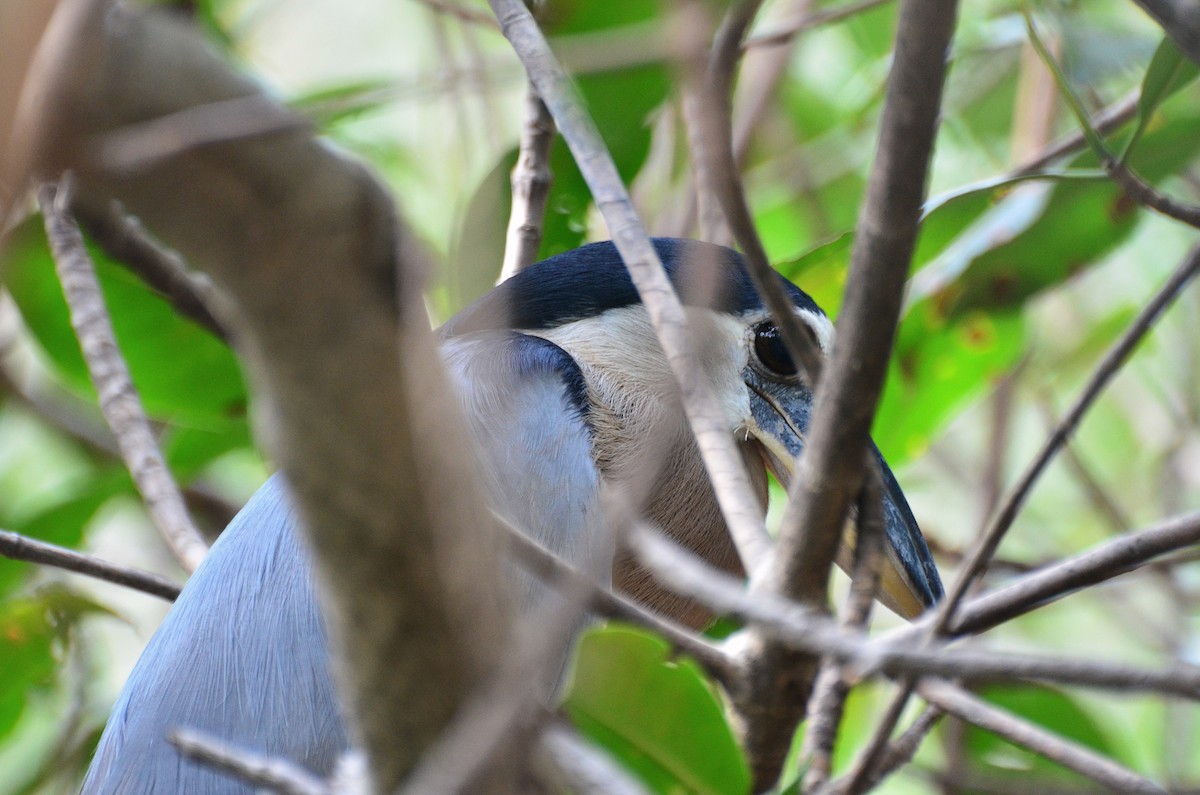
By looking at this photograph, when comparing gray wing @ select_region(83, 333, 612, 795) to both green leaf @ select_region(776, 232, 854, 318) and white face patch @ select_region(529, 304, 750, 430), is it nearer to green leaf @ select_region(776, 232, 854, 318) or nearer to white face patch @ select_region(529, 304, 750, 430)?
white face patch @ select_region(529, 304, 750, 430)

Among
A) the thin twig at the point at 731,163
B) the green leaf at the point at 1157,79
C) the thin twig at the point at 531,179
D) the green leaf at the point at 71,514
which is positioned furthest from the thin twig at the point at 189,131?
the green leaf at the point at 71,514

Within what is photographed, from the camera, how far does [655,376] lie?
5.13 ft

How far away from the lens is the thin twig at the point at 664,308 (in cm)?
70

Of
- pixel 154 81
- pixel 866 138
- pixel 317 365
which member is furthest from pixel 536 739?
pixel 866 138

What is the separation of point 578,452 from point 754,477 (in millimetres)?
304

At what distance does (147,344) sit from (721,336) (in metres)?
0.78

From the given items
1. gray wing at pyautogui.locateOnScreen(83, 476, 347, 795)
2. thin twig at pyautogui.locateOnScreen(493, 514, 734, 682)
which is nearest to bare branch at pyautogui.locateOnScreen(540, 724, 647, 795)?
thin twig at pyautogui.locateOnScreen(493, 514, 734, 682)

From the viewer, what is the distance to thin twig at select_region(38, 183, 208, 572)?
4.14ft

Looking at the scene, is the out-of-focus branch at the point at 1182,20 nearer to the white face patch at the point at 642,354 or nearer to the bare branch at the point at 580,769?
the bare branch at the point at 580,769

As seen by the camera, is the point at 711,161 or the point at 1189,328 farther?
the point at 1189,328

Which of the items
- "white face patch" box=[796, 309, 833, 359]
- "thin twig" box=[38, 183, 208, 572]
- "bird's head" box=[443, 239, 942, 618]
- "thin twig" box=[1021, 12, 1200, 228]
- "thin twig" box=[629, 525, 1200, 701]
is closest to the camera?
"thin twig" box=[629, 525, 1200, 701]

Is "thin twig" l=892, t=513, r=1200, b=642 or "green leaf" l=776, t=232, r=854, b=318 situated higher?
"green leaf" l=776, t=232, r=854, b=318

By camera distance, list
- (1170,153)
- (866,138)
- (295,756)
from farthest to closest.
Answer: (866,138) → (1170,153) → (295,756)

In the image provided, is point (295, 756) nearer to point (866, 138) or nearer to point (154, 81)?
point (154, 81)
